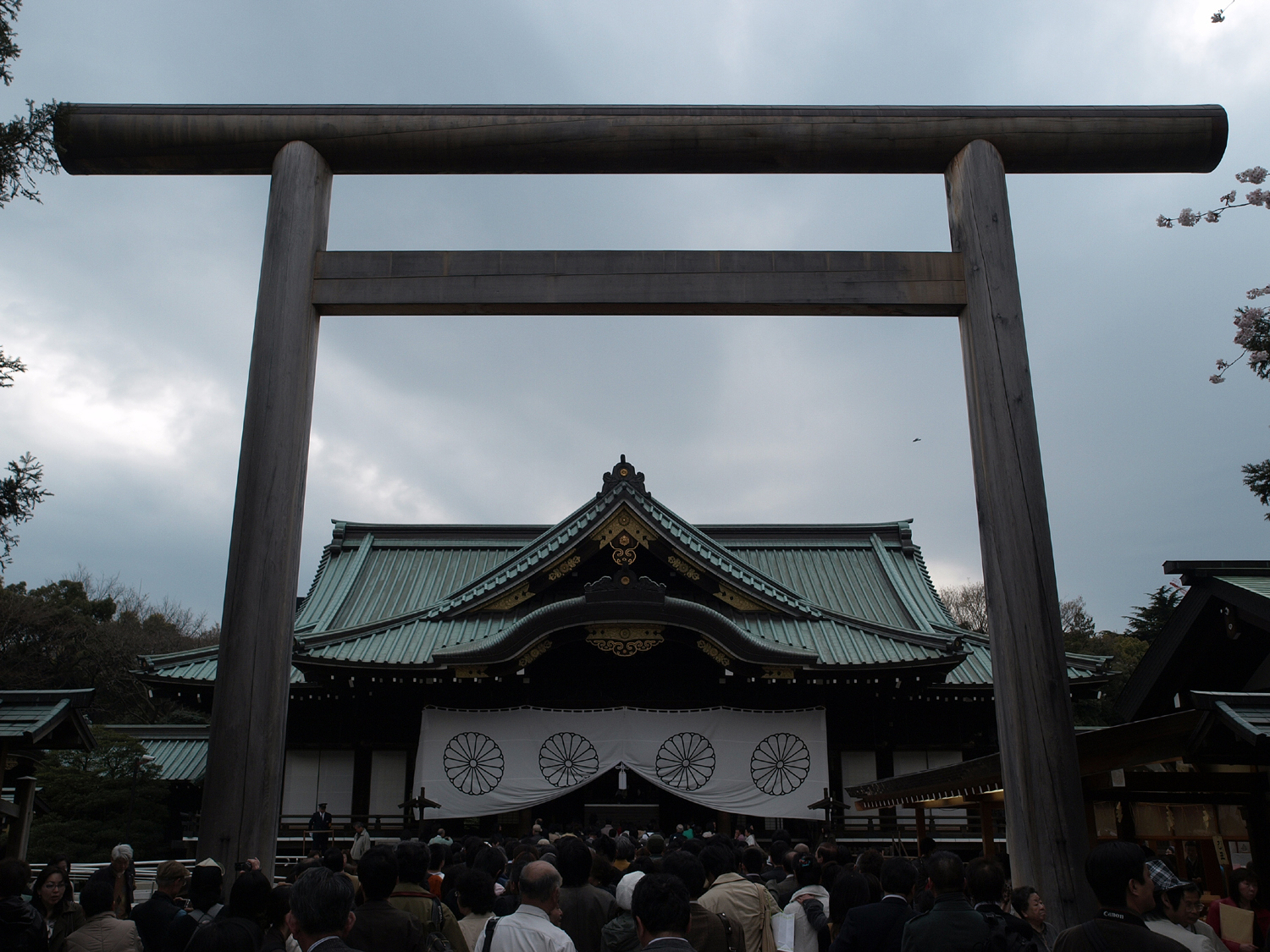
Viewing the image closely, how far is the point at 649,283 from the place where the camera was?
20.7 feet

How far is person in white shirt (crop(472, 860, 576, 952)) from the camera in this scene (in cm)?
371

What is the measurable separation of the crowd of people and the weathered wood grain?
3.42 meters

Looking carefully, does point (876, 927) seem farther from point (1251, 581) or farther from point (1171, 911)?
point (1251, 581)

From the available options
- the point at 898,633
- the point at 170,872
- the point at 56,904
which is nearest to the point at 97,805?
the point at 56,904

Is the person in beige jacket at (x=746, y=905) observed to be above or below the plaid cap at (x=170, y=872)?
below

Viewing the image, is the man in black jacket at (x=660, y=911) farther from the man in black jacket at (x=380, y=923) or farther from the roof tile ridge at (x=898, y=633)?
the roof tile ridge at (x=898, y=633)

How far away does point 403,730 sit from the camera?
52.5 ft

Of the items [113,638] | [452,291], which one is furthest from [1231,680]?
[113,638]

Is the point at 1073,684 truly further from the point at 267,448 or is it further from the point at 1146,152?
the point at 267,448

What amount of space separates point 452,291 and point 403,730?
37.6ft

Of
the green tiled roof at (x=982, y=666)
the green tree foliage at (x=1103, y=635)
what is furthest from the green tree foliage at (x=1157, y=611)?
the green tiled roof at (x=982, y=666)

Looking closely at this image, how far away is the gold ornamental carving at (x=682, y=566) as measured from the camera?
53.6ft

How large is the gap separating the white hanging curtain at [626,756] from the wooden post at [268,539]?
9.83 metres

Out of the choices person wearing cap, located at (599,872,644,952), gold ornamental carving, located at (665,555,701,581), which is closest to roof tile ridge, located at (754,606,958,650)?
gold ornamental carving, located at (665,555,701,581)
